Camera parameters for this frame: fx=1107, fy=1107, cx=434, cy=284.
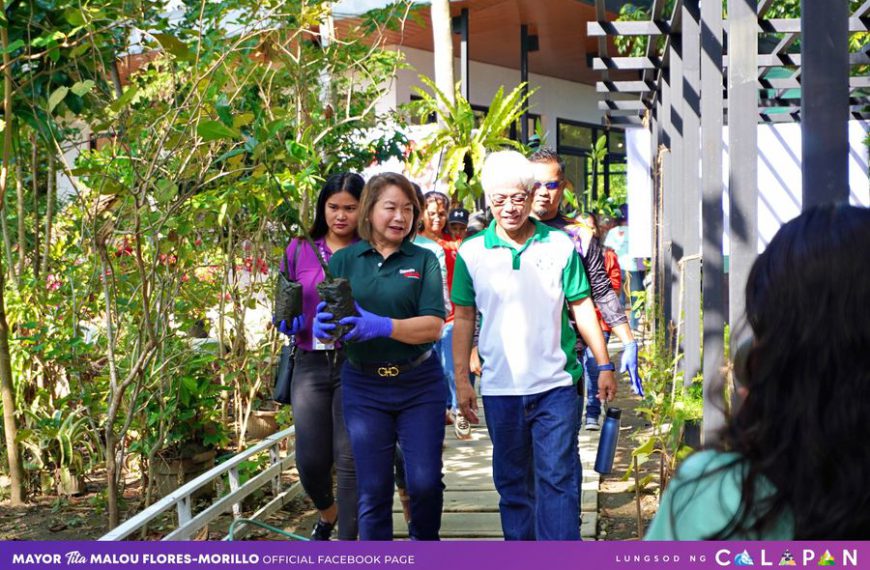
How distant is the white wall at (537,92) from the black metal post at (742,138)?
14.8m

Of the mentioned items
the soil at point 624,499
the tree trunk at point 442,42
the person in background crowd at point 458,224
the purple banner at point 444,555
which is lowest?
the soil at point 624,499

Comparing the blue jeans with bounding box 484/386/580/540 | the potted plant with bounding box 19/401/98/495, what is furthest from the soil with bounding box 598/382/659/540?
the potted plant with bounding box 19/401/98/495

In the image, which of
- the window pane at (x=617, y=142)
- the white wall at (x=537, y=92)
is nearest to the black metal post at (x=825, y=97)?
the white wall at (x=537, y=92)

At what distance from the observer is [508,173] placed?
14.8 ft

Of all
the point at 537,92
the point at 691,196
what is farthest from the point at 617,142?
the point at 691,196

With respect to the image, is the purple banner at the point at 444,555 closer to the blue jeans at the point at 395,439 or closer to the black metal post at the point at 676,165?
the blue jeans at the point at 395,439

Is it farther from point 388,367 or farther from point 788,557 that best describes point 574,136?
point 788,557

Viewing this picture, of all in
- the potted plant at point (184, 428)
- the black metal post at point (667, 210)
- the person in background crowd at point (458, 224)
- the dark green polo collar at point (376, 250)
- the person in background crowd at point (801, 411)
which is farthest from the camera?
the black metal post at point (667, 210)

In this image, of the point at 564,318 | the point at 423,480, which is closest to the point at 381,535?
the point at 423,480

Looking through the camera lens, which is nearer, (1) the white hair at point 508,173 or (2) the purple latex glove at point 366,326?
(2) the purple latex glove at point 366,326

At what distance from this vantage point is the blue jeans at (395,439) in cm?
444

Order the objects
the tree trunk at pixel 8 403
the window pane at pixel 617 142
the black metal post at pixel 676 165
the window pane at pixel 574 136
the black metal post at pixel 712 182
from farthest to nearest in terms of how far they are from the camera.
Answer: the window pane at pixel 617 142 → the window pane at pixel 574 136 → the black metal post at pixel 676 165 → the black metal post at pixel 712 182 → the tree trunk at pixel 8 403

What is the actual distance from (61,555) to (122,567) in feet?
1.34

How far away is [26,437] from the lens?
6277 millimetres
